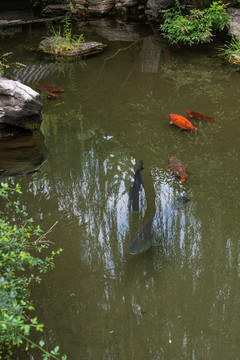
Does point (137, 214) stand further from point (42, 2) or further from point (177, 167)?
point (42, 2)

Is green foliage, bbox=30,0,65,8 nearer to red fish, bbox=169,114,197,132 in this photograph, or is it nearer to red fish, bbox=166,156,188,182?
red fish, bbox=169,114,197,132

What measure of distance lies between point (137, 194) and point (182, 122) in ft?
5.85

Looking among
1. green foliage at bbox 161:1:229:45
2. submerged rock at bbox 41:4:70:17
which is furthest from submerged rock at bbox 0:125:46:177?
submerged rock at bbox 41:4:70:17

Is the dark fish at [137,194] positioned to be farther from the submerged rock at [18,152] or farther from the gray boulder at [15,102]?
the gray boulder at [15,102]

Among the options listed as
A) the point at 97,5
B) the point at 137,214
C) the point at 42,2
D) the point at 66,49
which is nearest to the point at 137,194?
the point at 137,214

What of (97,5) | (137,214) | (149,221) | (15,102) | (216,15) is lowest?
(137,214)

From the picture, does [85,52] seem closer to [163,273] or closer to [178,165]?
[178,165]

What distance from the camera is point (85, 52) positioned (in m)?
9.09

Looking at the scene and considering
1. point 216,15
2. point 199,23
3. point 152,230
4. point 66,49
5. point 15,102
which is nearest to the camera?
point 152,230

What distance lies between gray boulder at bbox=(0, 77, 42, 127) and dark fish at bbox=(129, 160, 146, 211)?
86.3 inches

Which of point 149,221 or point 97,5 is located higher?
point 97,5

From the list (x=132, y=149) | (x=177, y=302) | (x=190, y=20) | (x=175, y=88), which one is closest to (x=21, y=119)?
(x=132, y=149)

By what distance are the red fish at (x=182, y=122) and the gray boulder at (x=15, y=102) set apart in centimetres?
212

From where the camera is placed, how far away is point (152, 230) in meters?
4.03
